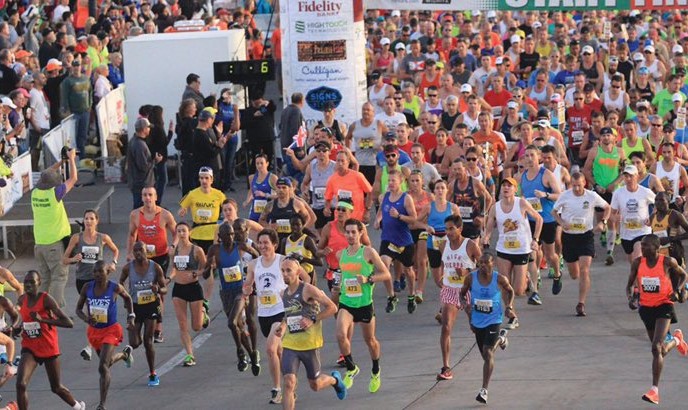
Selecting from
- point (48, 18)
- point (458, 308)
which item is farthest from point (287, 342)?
point (48, 18)

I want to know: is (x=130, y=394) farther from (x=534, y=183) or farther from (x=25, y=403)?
(x=534, y=183)

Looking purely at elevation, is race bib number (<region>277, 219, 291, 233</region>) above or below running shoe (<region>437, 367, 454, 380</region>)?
above

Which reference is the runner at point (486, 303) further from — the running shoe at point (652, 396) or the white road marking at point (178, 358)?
Answer: the white road marking at point (178, 358)

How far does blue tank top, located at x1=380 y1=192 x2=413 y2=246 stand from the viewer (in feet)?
66.7

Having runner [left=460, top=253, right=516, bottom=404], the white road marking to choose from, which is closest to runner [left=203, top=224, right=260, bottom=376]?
the white road marking

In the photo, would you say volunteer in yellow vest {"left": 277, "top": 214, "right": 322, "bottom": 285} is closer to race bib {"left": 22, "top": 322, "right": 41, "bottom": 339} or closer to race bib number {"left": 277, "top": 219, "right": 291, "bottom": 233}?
race bib number {"left": 277, "top": 219, "right": 291, "bottom": 233}

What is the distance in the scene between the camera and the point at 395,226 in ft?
66.8

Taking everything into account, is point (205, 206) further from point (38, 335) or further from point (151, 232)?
point (38, 335)

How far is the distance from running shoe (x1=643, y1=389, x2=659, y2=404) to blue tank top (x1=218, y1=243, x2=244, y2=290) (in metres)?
4.53

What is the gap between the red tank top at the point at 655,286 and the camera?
17109 mm

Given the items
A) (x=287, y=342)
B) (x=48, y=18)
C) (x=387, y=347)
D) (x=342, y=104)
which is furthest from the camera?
(x=48, y=18)

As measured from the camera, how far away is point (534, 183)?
21203mm

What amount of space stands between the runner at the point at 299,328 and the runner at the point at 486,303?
153cm

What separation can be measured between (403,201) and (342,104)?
6.64m
